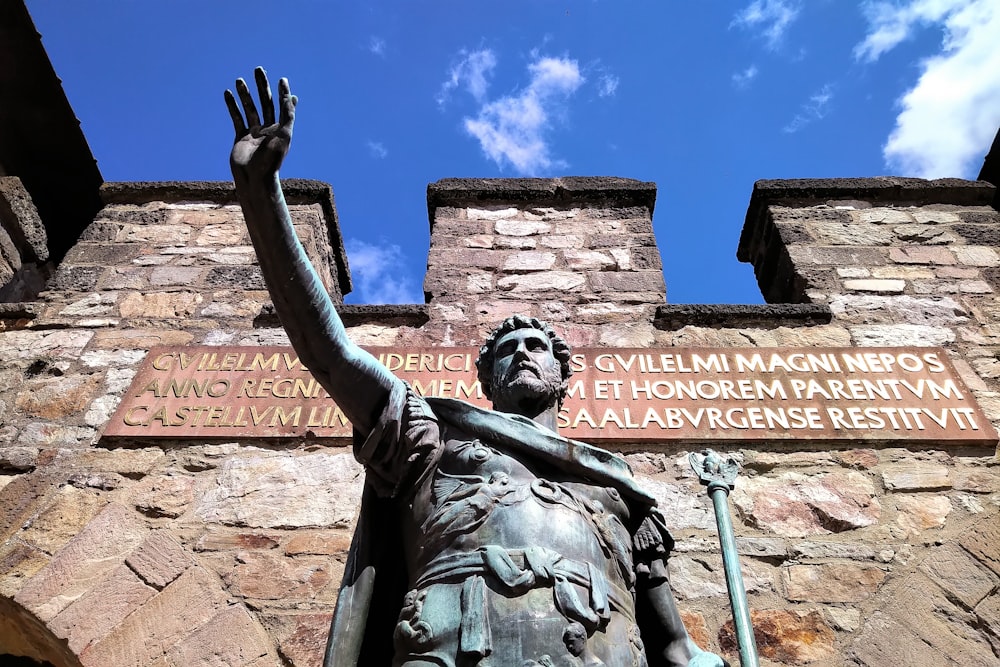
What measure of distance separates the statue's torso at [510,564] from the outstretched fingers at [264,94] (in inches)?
35.4

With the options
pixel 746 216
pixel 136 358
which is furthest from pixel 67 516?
pixel 746 216

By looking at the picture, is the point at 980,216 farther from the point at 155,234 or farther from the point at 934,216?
the point at 155,234

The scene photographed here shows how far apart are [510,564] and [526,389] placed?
0.68 m

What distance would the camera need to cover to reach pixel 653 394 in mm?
4152

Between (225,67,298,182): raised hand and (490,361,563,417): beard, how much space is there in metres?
0.84

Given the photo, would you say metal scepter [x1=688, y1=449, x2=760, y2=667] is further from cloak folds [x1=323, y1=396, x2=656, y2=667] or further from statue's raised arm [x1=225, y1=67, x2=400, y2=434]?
statue's raised arm [x1=225, y1=67, x2=400, y2=434]

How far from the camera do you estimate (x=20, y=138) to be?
6.69 m

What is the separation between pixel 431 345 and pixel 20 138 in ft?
14.8

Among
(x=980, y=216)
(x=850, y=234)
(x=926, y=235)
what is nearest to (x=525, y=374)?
(x=850, y=234)

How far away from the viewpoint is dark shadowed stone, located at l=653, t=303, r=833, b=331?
4625 mm

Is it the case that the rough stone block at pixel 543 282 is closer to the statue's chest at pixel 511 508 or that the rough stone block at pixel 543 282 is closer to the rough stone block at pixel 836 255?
the rough stone block at pixel 836 255

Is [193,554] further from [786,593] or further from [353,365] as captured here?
[786,593]

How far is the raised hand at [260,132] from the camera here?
74.4 inches

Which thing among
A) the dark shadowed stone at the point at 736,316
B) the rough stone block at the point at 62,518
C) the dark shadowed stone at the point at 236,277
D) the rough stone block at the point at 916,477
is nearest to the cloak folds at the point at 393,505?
the rough stone block at the point at 62,518
